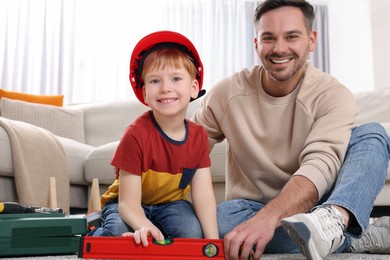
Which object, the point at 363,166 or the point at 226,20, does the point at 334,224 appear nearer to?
the point at 363,166

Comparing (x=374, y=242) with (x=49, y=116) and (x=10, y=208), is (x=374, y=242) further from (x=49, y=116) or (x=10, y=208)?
(x=49, y=116)

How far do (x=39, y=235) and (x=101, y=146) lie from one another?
1.63 meters

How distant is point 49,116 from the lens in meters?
3.18

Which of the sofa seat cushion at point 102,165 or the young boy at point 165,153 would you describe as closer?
the young boy at point 165,153

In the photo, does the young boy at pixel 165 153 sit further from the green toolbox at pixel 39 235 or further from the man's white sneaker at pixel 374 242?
the man's white sneaker at pixel 374 242

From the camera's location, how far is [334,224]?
3.74 feet

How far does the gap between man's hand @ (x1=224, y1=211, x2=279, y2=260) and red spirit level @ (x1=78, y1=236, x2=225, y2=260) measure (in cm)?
2

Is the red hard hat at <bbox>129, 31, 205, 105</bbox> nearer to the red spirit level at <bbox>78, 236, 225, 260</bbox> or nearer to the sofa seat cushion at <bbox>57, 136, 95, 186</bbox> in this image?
the red spirit level at <bbox>78, 236, 225, 260</bbox>

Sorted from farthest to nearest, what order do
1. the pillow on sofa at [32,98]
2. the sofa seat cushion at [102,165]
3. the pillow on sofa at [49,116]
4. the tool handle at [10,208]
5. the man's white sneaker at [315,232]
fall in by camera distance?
the pillow on sofa at [32,98]
the pillow on sofa at [49,116]
the sofa seat cushion at [102,165]
the tool handle at [10,208]
the man's white sneaker at [315,232]

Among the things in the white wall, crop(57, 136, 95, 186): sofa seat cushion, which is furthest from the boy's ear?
the white wall

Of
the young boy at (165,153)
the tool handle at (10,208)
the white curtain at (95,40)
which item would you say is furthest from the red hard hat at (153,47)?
the white curtain at (95,40)

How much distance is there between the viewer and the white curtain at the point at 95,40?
15.9ft

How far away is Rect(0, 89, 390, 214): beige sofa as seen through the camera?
241 centimetres

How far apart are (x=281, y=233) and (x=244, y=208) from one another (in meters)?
0.14
